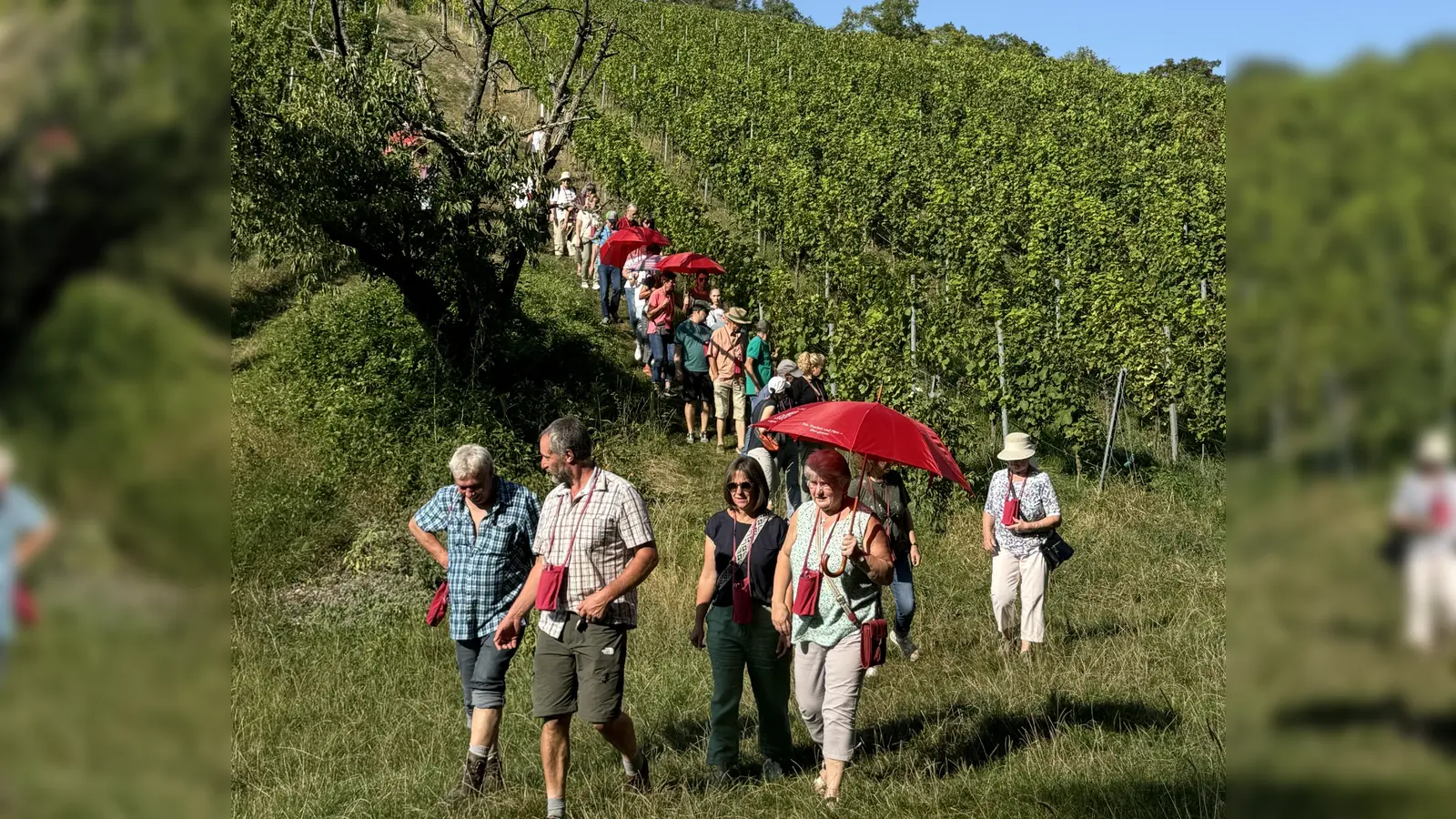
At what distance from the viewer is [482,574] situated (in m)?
6.11

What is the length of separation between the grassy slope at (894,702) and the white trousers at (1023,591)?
0.23m

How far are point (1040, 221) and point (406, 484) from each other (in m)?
11.4

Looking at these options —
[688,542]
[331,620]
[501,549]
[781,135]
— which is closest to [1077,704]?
[501,549]

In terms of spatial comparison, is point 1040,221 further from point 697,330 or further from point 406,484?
point 406,484

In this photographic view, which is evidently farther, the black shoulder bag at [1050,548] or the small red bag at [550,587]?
the black shoulder bag at [1050,548]

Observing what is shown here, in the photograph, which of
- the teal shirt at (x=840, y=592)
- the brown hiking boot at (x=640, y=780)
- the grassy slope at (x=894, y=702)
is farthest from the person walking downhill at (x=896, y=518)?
the brown hiking boot at (x=640, y=780)

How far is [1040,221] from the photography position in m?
19.9

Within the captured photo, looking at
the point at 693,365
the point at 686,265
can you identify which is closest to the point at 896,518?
the point at 693,365

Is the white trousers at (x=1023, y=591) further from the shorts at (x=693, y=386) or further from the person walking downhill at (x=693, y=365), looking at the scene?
the shorts at (x=693, y=386)

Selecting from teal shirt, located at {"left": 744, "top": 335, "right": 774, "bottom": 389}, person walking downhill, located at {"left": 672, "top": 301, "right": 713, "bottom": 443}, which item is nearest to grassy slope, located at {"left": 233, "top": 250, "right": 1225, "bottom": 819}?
teal shirt, located at {"left": 744, "top": 335, "right": 774, "bottom": 389}

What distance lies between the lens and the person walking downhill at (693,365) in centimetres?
1445
